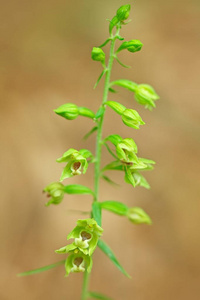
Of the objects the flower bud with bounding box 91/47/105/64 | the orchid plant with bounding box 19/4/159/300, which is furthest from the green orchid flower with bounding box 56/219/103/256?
the flower bud with bounding box 91/47/105/64

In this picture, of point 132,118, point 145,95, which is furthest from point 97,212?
point 145,95

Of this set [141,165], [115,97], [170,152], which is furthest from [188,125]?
[141,165]

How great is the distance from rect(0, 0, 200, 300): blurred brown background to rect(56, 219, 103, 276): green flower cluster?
2.55 metres

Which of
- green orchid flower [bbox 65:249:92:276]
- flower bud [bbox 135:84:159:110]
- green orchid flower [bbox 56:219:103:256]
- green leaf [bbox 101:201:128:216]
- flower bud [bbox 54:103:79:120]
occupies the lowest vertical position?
green orchid flower [bbox 65:249:92:276]

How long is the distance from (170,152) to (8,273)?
11.0ft

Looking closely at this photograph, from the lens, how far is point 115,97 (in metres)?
8.25

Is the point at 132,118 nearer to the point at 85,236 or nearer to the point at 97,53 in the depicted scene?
the point at 97,53

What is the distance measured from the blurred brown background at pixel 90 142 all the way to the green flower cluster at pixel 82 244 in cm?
255

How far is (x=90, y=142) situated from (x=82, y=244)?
4.06 metres

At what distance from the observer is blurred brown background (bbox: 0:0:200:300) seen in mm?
6164

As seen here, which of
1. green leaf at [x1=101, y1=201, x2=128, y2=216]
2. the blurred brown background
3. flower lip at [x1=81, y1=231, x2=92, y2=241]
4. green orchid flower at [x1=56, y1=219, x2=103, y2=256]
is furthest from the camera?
the blurred brown background

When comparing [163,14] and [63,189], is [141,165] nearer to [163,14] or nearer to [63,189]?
[63,189]

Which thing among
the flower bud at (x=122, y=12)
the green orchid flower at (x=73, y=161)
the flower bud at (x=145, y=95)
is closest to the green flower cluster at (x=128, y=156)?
the green orchid flower at (x=73, y=161)

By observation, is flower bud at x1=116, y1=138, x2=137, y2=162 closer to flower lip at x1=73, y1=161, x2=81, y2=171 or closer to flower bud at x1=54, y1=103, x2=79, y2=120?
flower lip at x1=73, y1=161, x2=81, y2=171
